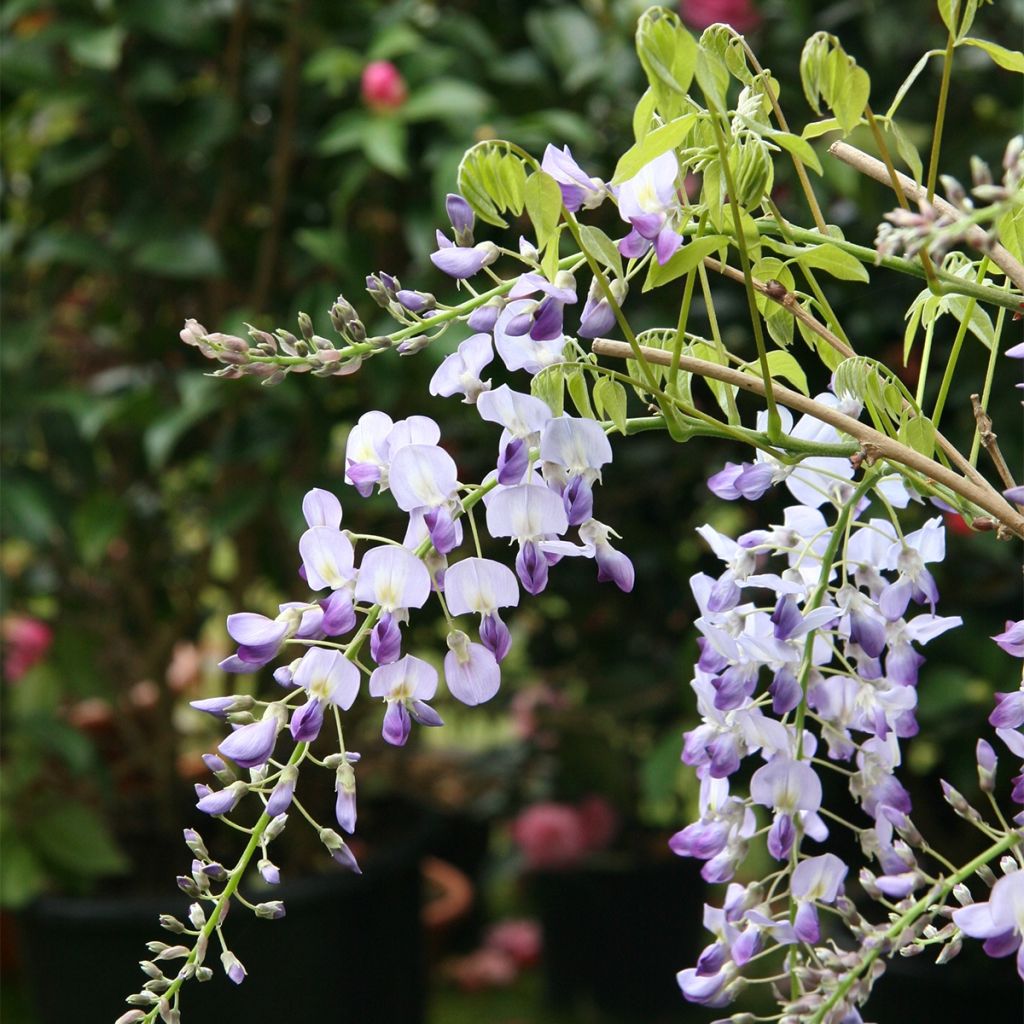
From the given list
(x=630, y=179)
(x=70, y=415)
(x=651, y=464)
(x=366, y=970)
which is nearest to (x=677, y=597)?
(x=651, y=464)

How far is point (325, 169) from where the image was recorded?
110 cm

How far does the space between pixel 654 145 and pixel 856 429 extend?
0.09 meters

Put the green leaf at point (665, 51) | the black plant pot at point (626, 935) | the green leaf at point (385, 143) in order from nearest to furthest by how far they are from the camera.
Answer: the green leaf at point (665, 51) < the green leaf at point (385, 143) < the black plant pot at point (626, 935)

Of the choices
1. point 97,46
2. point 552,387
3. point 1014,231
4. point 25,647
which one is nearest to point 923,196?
point 1014,231

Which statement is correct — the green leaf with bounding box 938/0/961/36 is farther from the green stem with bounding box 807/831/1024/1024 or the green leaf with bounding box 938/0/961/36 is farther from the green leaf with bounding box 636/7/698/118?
the green stem with bounding box 807/831/1024/1024

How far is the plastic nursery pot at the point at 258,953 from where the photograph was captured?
3.52ft

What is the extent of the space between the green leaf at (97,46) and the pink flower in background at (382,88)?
0.17 metres

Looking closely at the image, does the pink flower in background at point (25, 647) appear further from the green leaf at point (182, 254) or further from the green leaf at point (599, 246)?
the green leaf at point (599, 246)

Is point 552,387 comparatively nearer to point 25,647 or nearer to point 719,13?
point 719,13

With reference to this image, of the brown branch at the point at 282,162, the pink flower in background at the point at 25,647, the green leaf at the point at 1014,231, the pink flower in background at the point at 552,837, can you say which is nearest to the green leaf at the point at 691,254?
the green leaf at the point at 1014,231

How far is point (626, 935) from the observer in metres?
1.40

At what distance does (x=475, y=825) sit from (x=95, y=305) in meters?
0.77

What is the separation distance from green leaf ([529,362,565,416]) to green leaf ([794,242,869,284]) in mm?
70

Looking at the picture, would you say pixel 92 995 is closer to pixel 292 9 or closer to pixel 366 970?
pixel 366 970
